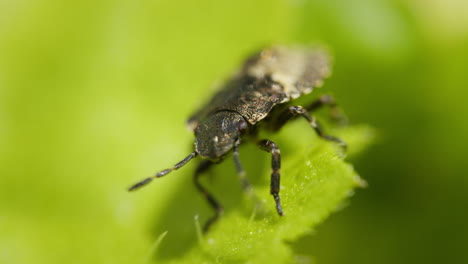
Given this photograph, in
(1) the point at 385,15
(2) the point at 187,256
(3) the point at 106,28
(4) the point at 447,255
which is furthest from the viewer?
(3) the point at 106,28

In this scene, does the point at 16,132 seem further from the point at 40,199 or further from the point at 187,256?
the point at 187,256

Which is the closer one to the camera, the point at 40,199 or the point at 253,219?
the point at 253,219

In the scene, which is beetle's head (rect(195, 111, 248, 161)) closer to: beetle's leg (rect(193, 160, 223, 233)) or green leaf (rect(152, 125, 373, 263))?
beetle's leg (rect(193, 160, 223, 233))

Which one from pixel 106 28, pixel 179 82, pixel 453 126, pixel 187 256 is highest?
pixel 106 28

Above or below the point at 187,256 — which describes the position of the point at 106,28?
above

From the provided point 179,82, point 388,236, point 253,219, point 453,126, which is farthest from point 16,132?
point 453,126

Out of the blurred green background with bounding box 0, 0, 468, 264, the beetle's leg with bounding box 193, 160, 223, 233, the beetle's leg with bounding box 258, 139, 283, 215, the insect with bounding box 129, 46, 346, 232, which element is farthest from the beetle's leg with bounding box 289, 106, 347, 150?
the beetle's leg with bounding box 193, 160, 223, 233
